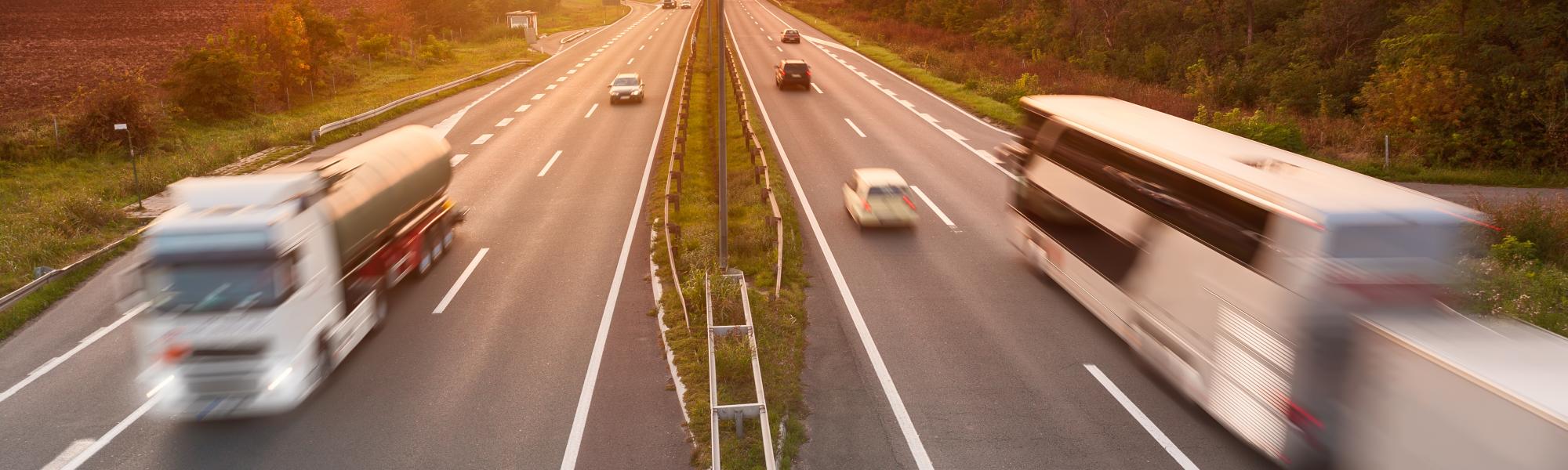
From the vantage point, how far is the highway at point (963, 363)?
1048cm

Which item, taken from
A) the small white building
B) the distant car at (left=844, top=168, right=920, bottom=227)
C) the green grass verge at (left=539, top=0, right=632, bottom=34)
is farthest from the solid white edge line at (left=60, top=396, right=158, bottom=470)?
the green grass verge at (left=539, top=0, right=632, bottom=34)

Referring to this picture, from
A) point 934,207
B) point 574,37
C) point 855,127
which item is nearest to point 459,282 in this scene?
point 934,207

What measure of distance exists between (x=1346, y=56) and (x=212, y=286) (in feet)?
160

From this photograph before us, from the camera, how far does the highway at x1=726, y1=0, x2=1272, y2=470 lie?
34.4ft

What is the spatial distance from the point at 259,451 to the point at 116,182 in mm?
17840

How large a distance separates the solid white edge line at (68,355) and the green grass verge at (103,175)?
304 cm

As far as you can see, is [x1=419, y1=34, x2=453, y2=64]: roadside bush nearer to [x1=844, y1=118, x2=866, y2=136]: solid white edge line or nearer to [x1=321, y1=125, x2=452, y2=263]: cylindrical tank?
[x1=844, y1=118, x2=866, y2=136]: solid white edge line

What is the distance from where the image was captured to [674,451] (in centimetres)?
1062

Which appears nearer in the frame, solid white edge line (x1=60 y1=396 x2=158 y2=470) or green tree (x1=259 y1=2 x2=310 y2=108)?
solid white edge line (x1=60 y1=396 x2=158 y2=470)

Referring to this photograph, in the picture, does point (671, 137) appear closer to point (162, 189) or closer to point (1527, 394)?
point (162, 189)

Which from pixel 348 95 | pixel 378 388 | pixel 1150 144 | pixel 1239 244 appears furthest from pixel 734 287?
pixel 348 95

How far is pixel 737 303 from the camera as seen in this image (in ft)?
47.2

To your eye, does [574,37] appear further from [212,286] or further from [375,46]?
[212,286]

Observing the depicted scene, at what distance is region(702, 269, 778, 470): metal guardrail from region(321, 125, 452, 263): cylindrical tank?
5.38 metres
